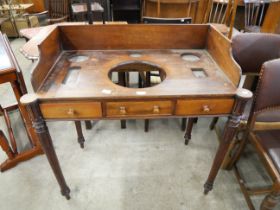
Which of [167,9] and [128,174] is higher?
[167,9]

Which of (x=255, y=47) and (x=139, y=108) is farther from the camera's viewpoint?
(x=255, y=47)

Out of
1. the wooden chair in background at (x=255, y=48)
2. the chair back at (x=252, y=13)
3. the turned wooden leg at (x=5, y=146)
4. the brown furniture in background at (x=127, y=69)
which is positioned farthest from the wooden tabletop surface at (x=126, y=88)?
the chair back at (x=252, y=13)

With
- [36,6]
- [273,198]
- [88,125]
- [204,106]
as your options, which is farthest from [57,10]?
[273,198]

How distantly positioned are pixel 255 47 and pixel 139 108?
1.00 m

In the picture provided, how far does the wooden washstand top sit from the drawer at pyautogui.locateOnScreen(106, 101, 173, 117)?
50 mm

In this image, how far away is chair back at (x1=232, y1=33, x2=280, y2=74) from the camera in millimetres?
1390

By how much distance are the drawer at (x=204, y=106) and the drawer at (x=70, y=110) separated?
0.40 m

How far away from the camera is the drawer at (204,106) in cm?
97

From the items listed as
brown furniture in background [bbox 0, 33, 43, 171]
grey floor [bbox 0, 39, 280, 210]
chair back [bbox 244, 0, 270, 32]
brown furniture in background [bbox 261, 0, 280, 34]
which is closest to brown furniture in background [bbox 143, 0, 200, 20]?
chair back [bbox 244, 0, 270, 32]

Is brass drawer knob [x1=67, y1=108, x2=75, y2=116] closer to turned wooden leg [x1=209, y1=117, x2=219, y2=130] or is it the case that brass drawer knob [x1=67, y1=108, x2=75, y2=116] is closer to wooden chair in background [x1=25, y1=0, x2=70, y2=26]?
turned wooden leg [x1=209, y1=117, x2=219, y2=130]

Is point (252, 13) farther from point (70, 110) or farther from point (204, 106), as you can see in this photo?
point (70, 110)

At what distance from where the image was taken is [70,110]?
0.94 meters

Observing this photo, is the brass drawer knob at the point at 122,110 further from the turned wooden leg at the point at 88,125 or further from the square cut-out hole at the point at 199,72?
the turned wooden leg at the point at 88,125

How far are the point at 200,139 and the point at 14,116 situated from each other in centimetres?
181
